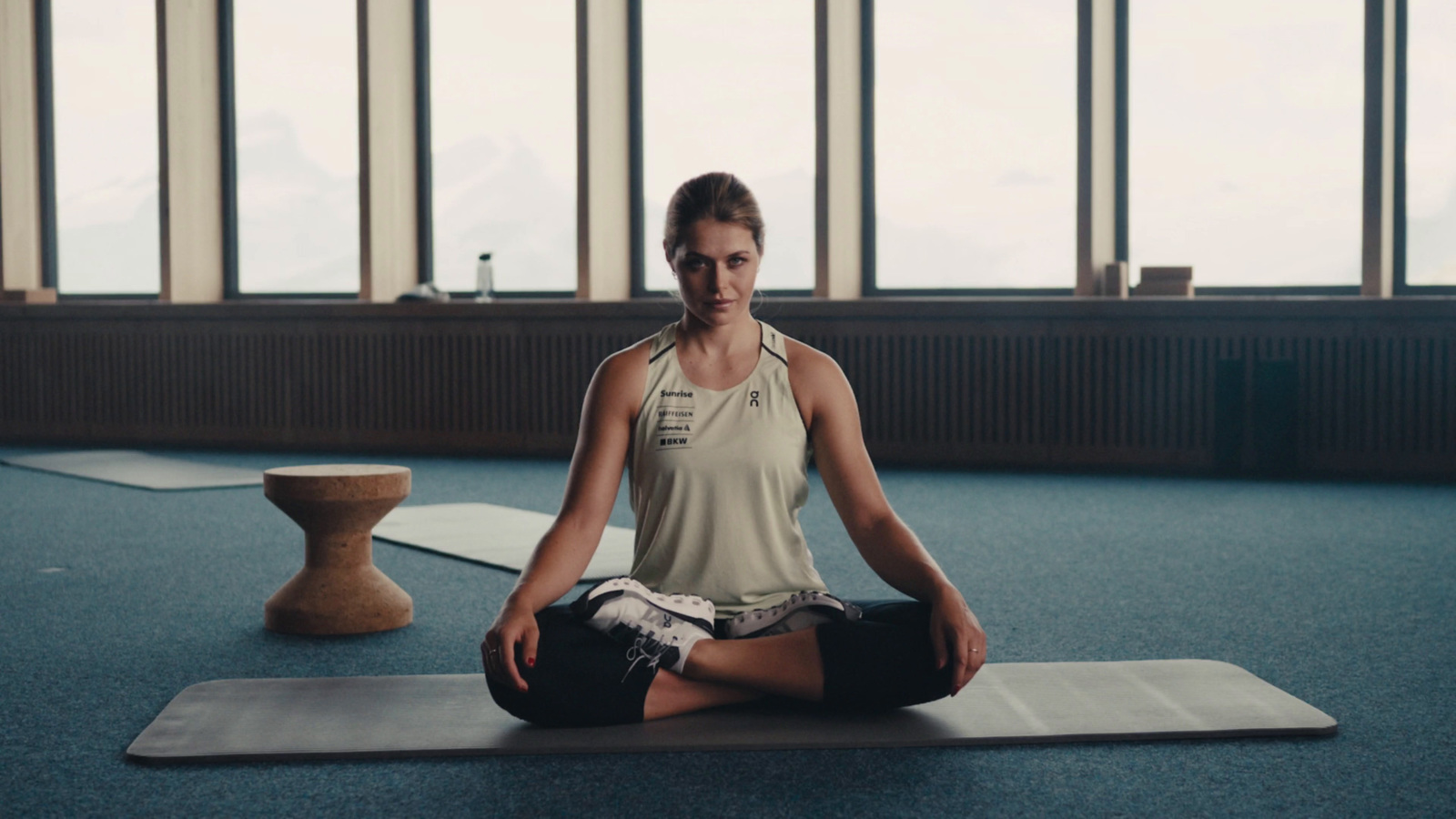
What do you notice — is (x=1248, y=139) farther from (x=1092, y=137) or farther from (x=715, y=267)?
(x=715, y=267)

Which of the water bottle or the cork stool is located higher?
the water bottle

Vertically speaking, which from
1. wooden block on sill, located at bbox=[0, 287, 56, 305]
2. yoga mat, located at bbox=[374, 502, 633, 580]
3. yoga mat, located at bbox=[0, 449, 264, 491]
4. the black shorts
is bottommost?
yoga mat, located at bbox=[374, 502, 633, 580]

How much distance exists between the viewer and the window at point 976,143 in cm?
619

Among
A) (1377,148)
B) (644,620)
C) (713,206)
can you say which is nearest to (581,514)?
(644,620)

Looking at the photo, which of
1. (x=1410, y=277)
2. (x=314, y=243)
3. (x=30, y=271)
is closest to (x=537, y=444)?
(x=314, y=243)

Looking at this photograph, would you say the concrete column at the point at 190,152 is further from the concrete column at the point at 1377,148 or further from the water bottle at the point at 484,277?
the concrete column at the point at 1377,148

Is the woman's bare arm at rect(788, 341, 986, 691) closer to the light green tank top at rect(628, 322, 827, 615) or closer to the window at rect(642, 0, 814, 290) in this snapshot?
the light green tank top at rect(628, 322, 827, 615)

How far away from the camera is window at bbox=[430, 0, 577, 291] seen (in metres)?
6.84

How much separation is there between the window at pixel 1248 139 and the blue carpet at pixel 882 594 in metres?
1.32

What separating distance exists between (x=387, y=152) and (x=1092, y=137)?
3.43m

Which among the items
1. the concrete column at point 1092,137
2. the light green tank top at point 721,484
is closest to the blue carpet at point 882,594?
the light green tank top at point 721,484

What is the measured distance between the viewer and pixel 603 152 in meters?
6.48

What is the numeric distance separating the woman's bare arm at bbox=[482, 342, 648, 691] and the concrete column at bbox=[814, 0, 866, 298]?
4154 mm

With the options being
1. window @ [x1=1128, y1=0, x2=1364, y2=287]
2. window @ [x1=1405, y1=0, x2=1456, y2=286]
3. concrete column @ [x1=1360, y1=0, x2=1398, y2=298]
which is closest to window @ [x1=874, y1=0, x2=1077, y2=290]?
window @ [x1=1128, y1=0, x2=1364, y2=287]
